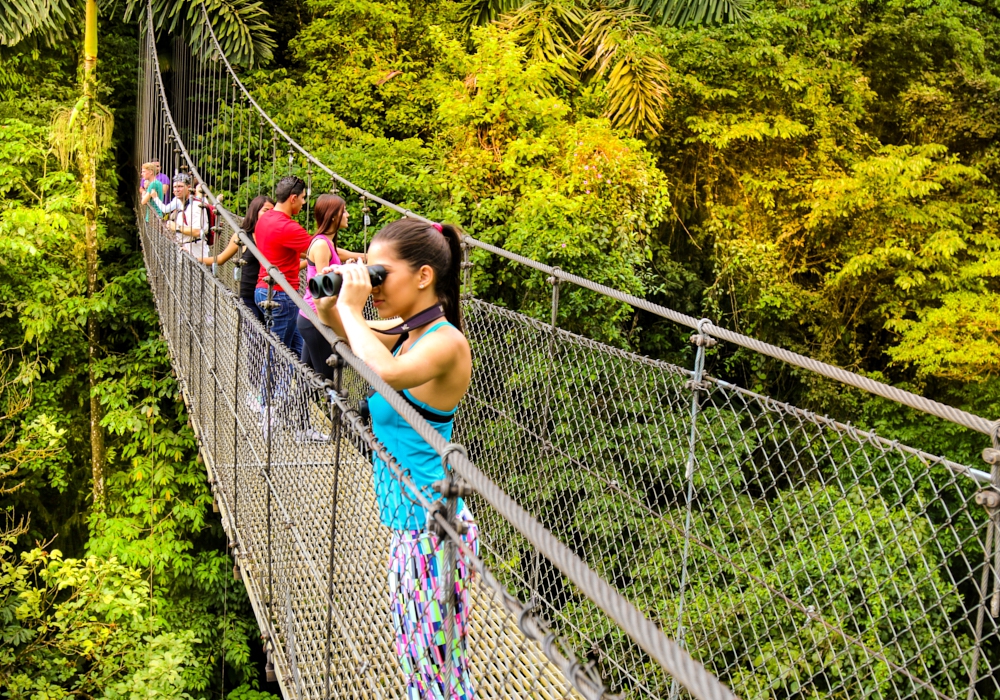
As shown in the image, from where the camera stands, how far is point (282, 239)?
9.80 ft

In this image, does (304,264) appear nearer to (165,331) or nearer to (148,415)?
(165,331)

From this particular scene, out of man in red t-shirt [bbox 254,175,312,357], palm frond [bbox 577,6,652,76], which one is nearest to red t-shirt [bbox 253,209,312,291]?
man in red t-shirt [bbox 254,175,312,357]

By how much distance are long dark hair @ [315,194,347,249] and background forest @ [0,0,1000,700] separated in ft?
9.50

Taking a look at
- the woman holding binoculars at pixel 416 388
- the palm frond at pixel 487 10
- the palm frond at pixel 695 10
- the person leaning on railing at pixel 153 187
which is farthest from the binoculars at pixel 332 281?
the palm frond at pixel 695 10

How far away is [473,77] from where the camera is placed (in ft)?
21.7

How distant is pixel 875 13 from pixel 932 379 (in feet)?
11.5

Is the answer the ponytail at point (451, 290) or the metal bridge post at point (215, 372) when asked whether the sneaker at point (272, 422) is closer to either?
the metal bridge post at point (215, 372)

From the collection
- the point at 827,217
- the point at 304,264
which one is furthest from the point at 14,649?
the point at 827,217

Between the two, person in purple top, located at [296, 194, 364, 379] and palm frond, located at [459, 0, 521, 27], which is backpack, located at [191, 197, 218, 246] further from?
palm frond, located at [459, 0, 521, 27]

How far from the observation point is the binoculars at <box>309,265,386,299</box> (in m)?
1.42

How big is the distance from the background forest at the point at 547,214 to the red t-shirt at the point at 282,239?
276 centimetres

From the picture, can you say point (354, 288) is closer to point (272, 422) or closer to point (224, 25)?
point (272, 422)

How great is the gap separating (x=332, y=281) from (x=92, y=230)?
6930mm

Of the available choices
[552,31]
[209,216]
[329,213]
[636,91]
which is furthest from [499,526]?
[552,31]
